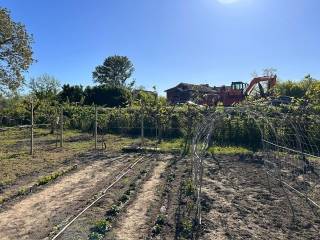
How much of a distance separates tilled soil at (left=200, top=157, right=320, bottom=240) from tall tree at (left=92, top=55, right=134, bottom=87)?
6672cm

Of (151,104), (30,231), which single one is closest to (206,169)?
(30,231)

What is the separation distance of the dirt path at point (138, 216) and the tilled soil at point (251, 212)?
988 millimetres

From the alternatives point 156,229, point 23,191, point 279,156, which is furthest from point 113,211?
point 279,156

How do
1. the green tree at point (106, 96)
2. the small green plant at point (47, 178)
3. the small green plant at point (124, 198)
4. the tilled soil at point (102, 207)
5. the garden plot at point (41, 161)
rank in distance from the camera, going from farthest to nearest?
the green tree at point (106, 96), the small green plant at point (47, 178), the garden plot at point (41, 161), the small green plant at point (124, 198), the tilled soil at point (102, 207)

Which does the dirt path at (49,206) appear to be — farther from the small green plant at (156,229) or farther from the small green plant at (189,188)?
the small green plant at (189,188)

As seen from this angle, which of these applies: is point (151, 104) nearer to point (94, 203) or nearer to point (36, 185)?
point (36, 185)

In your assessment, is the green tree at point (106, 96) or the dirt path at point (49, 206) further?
the green tree at point (106, 96)

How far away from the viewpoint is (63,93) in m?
40.3

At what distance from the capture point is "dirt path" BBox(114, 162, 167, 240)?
238 inches

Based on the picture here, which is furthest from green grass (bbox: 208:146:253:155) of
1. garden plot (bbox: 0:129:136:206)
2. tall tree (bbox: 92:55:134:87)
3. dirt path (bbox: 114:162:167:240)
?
tall tree (bbox: 92:55:134:87)

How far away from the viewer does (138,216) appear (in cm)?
698

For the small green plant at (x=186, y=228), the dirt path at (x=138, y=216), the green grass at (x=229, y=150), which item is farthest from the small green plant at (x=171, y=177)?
the green grass at (x=229, y=150)

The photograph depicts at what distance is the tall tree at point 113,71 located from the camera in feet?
249

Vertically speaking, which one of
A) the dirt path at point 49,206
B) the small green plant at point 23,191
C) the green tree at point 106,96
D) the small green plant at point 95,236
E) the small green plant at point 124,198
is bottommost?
the dirt path at point 49,206
